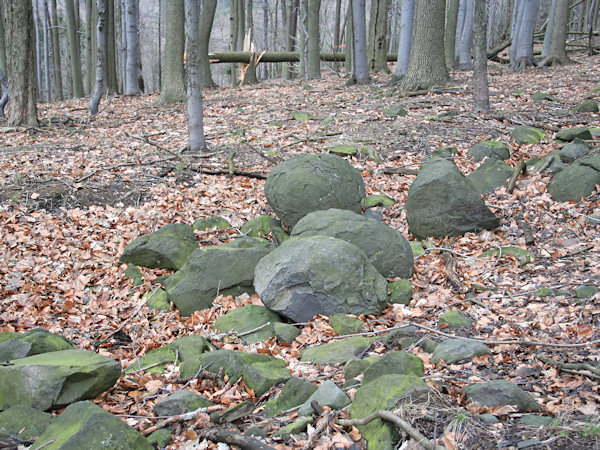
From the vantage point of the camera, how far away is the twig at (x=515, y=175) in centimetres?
765

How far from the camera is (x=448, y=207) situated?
6.86m

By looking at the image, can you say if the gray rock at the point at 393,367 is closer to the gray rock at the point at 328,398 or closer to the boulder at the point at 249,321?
the gray rock at the point at 328,398

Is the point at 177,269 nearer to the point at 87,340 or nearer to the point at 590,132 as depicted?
the point at 87,340

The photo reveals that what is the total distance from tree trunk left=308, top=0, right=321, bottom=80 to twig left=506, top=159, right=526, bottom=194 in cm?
1145

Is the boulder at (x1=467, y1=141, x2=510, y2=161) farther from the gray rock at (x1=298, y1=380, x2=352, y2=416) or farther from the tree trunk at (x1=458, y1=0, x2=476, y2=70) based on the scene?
the tree trunk at (x1=458, y1=0, x2=476, y2=70)

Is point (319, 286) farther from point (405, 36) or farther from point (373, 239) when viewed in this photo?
point (405, 36)

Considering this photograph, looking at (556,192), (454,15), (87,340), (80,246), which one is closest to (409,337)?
(87,340)

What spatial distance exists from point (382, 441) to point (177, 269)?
4.45 metres

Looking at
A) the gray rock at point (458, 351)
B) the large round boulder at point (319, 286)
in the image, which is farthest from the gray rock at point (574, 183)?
the gray rock at point (458, 351)

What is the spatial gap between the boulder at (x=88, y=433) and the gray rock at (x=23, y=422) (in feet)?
0.84

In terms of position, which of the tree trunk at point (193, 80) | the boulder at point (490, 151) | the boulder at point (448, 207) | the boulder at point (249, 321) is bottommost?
the boulder at point (249, 321)

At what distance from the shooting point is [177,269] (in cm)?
669

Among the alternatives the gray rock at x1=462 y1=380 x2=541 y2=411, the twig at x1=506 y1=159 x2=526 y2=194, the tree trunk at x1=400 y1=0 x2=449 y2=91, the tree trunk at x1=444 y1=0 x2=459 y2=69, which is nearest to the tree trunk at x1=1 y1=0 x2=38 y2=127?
the tree trunk at x1=400 y1=0 x2=449 y2=91

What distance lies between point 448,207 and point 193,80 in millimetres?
5285
